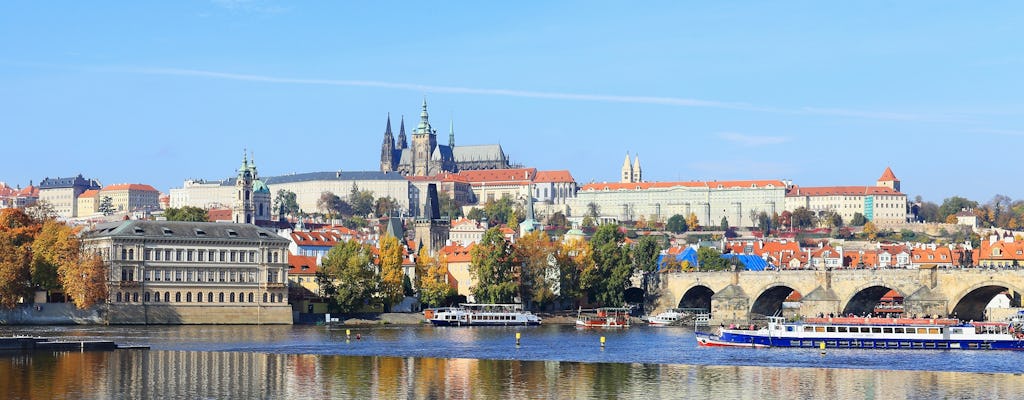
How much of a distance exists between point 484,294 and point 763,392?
5779 cm

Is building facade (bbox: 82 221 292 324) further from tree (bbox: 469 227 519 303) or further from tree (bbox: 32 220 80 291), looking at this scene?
tree (bbox: 469 227 519 303)

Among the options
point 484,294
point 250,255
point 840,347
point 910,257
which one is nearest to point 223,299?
point 250,255

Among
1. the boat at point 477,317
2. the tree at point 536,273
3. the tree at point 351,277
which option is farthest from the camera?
the tree at point 536,273

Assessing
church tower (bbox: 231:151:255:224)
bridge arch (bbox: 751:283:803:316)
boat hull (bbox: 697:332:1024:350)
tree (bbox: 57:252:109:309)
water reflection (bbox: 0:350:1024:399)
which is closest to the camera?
water reflection (bbox: 0:350:1024:399)

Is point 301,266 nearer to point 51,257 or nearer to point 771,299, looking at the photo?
point 51,257

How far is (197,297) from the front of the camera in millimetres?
96312

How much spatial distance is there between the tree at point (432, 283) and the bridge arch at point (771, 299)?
22177mm

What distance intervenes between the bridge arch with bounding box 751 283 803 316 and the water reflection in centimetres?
4275

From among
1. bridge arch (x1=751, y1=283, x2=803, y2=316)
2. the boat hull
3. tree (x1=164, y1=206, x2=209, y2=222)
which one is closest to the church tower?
tree (x1=164, y1=206, x2=209, y2=222)

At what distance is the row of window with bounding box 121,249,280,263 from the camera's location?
9506 cm

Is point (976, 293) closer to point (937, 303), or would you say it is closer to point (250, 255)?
point (937, 303)

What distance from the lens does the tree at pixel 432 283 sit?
111 metres

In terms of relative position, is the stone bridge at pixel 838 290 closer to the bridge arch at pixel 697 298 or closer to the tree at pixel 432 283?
the bridge arch at pixel 697 298

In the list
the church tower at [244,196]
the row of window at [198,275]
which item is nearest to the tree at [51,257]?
the row of window at [198,275]
